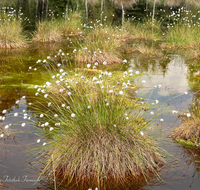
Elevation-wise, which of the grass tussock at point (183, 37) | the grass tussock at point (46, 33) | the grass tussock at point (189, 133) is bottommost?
the grass tussock at point (189, 133)

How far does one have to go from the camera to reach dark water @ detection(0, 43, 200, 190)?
10.7ft

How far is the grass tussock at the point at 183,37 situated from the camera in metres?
12.4

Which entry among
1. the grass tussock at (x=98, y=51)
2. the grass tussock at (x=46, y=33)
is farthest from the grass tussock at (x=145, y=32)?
the grass tussock at (x=98, y=51)

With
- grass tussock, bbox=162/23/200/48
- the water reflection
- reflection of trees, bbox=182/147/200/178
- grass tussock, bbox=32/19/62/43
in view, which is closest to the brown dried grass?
the water reflection

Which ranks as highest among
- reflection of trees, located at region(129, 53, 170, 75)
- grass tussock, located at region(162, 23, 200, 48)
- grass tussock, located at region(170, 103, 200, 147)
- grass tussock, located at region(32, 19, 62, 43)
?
grass tussock, located at region(32, 19, 62, 43)

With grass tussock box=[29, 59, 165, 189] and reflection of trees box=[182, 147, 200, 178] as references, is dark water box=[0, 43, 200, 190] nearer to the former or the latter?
reflection of trees box=[182, 147, 200, 178]

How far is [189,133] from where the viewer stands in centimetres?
420

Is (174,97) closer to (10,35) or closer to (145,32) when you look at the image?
(10,35)

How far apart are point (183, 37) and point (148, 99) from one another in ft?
29.5

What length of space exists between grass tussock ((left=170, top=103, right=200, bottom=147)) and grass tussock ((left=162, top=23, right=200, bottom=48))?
29.3 feet

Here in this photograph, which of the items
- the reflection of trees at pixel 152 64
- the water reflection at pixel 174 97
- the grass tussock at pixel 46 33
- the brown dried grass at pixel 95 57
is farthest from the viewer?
the grass tussock at pixel 46 33

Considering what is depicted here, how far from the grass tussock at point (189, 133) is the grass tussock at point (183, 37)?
8.94m

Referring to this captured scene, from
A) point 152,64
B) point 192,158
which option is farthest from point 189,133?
point 152,64

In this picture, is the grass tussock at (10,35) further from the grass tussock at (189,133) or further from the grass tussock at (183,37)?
the grass tussock at (189,133)
